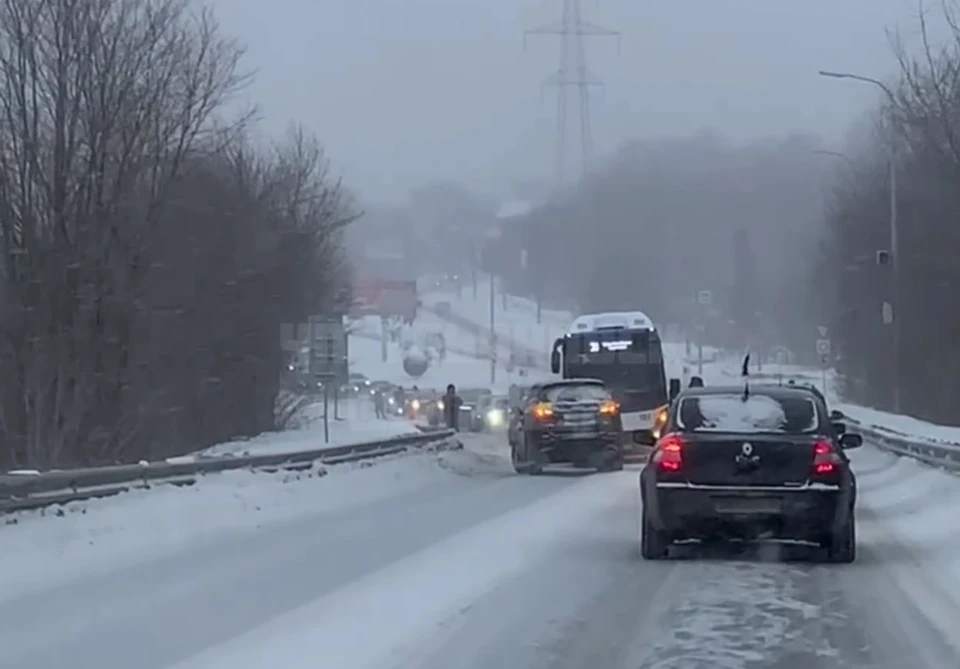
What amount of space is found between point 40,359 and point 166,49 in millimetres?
7600

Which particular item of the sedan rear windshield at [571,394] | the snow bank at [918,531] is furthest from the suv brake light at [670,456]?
the sedan rear windshield at [571,394]

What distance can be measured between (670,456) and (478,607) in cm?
370

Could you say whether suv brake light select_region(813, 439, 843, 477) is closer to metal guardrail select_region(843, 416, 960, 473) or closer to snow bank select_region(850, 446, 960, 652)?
snow bank select_region(850, 446, 960, 652)

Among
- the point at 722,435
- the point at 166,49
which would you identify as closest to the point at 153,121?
the point at 166,49

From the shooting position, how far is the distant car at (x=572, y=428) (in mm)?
33938

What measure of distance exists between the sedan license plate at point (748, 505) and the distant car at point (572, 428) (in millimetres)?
18050

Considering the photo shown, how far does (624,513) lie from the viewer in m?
22.9

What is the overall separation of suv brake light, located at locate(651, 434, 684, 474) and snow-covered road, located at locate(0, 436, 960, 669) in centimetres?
89

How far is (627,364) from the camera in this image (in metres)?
43.9

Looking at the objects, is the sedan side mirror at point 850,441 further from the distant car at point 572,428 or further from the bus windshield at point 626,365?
the bus windshield at point 626,365

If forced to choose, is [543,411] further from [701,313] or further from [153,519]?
[701,313]

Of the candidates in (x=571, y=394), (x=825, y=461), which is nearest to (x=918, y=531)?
(x=825, y=461)

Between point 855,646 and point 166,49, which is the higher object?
point 166,49

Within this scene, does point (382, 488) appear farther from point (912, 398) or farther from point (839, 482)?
point (912, 398)
